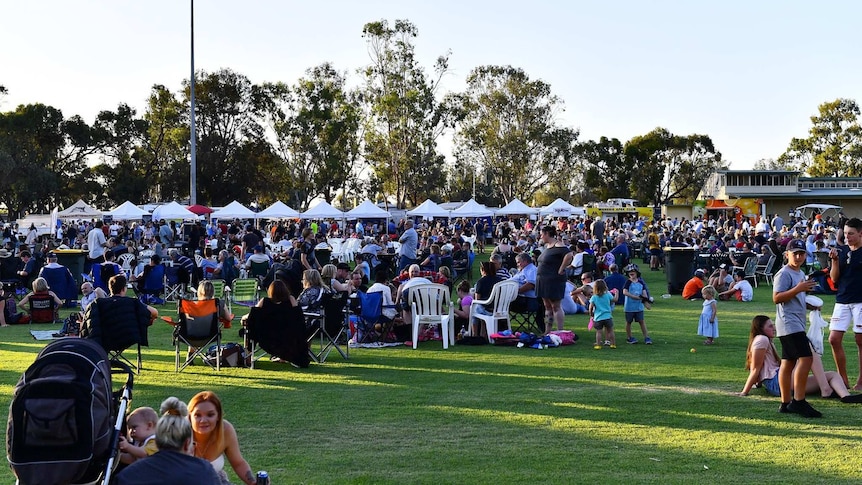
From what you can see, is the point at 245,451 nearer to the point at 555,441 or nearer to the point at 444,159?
the point at 555,441

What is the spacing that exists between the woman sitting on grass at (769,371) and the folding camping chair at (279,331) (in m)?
4.70

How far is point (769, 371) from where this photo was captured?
818cm

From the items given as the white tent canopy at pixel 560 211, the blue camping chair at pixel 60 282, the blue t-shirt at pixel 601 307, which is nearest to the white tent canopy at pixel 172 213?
the white tent canopy at pixel 560 211

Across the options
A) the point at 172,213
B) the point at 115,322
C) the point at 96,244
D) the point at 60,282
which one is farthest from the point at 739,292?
the point at 172,213

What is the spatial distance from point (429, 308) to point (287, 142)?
52.1 meters

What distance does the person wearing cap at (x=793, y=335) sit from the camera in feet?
23.6

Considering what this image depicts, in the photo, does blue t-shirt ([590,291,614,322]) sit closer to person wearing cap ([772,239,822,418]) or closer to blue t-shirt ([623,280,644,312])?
blue t-shirt ([623,280,644,312])

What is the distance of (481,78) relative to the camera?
62594 mm

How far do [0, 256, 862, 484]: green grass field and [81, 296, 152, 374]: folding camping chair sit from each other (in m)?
0.56

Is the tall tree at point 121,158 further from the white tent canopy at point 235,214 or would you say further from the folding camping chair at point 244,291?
the folding camping chair at point 244,291

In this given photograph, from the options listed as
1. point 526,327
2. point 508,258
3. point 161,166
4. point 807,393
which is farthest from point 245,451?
point 161,166

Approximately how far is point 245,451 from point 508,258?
1663 cm

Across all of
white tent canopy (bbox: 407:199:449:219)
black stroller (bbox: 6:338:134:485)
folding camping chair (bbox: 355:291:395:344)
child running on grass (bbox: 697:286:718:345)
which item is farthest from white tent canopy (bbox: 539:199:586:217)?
black stroller (bbox: 6:338:134:485)

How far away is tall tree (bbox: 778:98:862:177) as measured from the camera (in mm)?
84625
